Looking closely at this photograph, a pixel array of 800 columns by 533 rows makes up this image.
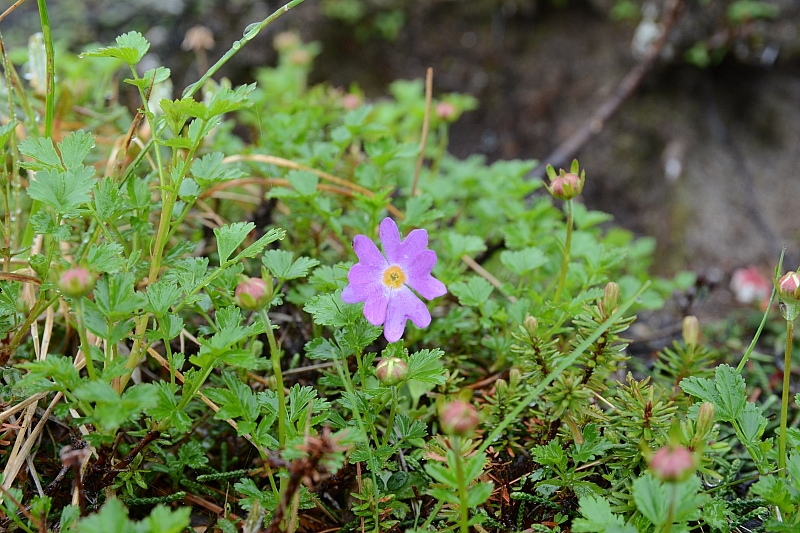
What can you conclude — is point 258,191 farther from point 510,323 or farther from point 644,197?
point 644,197

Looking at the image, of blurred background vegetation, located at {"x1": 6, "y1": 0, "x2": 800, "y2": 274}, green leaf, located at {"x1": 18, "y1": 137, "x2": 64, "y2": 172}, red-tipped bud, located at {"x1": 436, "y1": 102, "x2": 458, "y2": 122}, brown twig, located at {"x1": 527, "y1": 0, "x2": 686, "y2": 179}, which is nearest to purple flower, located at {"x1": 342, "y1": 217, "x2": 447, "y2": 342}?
green leaf, located at {"x1": 18, "y1": 137, "x2": 64, "y2": 172}

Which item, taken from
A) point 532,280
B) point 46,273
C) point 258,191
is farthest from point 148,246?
point 532,280

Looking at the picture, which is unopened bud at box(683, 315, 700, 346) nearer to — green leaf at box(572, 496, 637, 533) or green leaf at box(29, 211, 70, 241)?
green leaf at box(572, 496, 637, 533)

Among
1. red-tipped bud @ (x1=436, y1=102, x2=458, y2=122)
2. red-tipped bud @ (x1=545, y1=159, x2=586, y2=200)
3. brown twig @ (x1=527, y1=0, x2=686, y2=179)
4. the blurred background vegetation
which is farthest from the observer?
the blurred background vegetation

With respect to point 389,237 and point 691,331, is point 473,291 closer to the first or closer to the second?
point 389,237

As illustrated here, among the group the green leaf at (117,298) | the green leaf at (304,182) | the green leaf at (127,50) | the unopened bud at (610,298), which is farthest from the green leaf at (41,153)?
the unopened bud at (610,298)

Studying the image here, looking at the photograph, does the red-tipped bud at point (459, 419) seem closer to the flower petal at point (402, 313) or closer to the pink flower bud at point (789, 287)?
the flower petal at point (402, 313)

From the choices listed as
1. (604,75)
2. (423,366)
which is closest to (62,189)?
(423,366)
